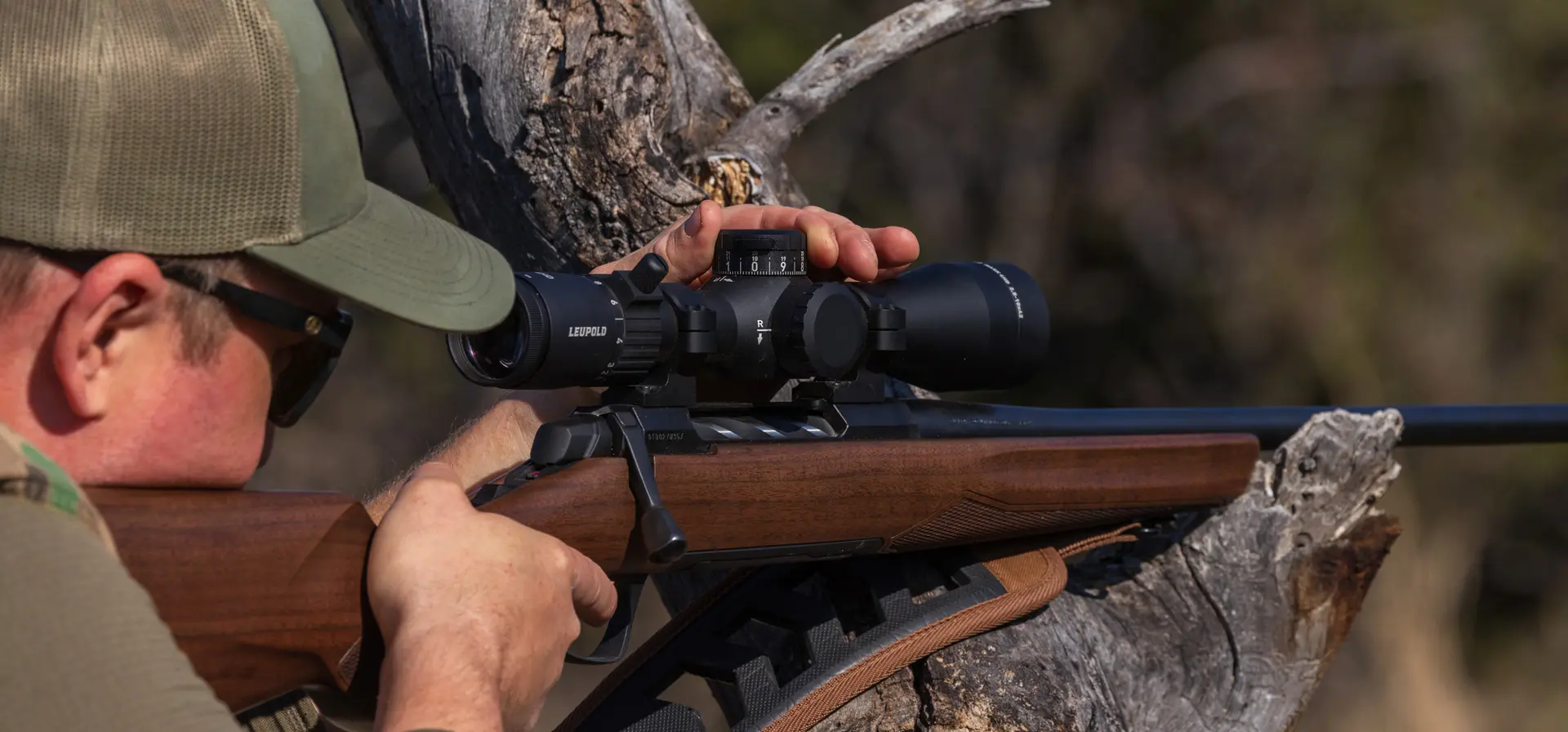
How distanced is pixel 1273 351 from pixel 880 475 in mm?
8519

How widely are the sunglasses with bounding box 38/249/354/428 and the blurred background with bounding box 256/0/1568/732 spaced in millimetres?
7528

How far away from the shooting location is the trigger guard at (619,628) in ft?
8.68

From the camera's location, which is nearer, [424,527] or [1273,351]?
[424,527]

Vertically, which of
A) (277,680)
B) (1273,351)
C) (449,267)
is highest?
(1273,351)

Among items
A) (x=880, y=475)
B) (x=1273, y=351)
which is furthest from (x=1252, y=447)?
(x=1273, y=351)

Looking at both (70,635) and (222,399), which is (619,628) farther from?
(70,635)

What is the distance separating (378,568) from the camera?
7.07ft

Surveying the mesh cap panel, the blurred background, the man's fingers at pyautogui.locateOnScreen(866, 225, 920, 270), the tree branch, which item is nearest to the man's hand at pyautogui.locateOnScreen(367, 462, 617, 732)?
the mesh cap panel

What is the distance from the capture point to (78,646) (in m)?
1.56

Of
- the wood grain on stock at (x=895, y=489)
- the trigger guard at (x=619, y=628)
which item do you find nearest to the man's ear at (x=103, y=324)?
the wood grain on stock at (x=895, y=489)

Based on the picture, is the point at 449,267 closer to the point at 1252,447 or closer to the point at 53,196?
the point at 53,196

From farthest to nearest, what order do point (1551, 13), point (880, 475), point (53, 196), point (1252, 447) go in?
point (1551, 13)
point (1252, 447)
point (880, 475)
point (53, 196)

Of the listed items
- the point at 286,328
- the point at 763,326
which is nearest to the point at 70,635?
the point at 286,328

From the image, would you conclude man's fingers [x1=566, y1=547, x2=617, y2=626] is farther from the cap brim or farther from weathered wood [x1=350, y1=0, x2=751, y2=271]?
weathered wood [x1=350, y1=0, x2=751, y2=271]
